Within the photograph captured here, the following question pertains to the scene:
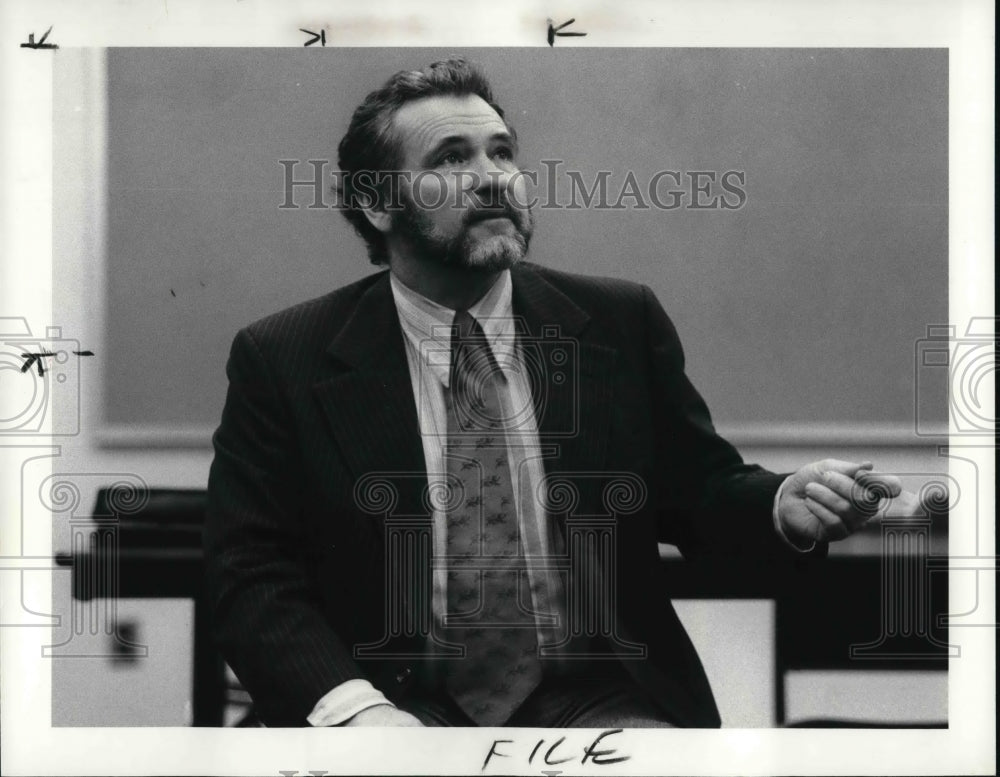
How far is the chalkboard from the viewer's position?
2967 millimetres

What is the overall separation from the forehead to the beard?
14 centimetres

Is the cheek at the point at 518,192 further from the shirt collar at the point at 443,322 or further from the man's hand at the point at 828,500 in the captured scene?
the man's hand at the point at 828,500

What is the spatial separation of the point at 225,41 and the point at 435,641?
1.56 m

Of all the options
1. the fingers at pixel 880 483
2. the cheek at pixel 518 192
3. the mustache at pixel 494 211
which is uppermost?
the cheek at pixel 518 192

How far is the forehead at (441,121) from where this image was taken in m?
2.91

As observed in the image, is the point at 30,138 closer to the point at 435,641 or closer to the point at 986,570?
the point at 435,641

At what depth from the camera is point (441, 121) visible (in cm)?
291

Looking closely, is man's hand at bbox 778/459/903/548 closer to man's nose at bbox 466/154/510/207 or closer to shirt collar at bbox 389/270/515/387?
shirt collar at bbox 389/270/515/387

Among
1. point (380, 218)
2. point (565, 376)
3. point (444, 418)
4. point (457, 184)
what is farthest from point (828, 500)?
point (380, 218)

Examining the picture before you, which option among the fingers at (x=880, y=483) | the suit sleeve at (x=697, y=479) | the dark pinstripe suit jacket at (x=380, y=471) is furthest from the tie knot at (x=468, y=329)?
the fingers at (x=880, y=483)

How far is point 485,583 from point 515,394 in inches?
18.1

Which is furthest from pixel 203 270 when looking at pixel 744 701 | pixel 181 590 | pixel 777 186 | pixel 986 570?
pixel 986 570

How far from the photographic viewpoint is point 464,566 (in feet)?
9.42

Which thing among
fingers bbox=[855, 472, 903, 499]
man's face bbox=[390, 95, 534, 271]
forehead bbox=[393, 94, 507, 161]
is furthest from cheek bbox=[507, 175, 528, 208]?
fingers bbox=[855, 472, 903, 499]
